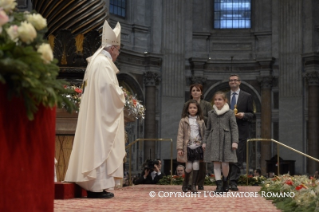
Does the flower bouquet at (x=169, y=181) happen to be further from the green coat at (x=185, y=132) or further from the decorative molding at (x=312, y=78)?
the decorative molding at (x=312, y=78)

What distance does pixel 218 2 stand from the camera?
80.2 feet

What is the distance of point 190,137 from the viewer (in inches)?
344

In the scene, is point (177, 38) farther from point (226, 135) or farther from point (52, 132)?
point (52, 132)

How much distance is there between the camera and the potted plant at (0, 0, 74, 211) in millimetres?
3668

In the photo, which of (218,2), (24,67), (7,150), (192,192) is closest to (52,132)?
(7,150)

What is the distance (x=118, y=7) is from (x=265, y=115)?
23.0 ft

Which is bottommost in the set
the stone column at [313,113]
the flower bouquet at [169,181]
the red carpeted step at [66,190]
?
the flower bouquet at [169,181]

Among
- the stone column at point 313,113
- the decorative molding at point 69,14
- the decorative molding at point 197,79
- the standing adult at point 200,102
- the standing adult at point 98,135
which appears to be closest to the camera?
the standing adult at point 98,135

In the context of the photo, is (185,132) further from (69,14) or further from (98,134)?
(69,14)

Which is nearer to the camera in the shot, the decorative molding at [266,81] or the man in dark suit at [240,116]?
the man in dark suit at [240,116]

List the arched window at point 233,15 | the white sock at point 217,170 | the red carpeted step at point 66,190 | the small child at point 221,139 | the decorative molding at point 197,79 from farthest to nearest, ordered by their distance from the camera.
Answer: the arched window at point 233,15
the decorative molding at point 197,79
the white sock at point 217,170
the small child at point 221,139
the red carpeted step at point 66,190

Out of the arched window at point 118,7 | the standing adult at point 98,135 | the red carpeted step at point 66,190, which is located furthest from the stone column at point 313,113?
the red carpeted step at point 66,190

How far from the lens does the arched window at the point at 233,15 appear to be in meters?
24.2

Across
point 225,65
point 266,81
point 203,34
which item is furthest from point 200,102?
point 203,34
